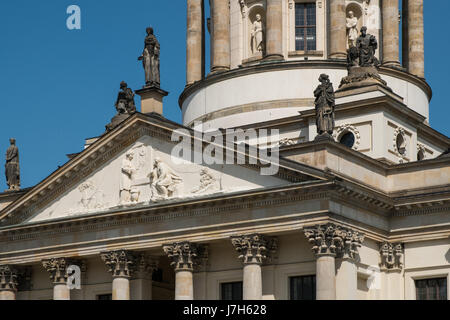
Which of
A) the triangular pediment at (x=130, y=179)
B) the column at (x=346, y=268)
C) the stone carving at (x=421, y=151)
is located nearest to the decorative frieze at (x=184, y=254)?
the triangular pediment at (x=130, y=179)

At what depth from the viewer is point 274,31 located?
208 ft

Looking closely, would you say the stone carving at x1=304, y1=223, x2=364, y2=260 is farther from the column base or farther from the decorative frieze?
the column base

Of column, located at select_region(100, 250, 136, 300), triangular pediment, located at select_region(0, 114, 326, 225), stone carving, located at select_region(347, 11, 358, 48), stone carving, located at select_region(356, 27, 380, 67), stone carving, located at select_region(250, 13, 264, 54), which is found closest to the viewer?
triangular pediment, located at select_region(0, 114, 326, 225)

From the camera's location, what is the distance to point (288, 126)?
61031 mm

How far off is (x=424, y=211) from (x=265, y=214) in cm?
684

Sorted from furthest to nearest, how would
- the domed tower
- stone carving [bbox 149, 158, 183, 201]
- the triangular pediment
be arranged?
Result: the domed tower → stone carving [bbox 149, 158, 183, 201] → the triangular pediment

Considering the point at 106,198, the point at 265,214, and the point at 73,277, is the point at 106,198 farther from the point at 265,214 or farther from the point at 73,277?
the point at 265,214

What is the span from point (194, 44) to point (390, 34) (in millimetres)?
10948

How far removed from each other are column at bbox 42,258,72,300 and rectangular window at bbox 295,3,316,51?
17061mm

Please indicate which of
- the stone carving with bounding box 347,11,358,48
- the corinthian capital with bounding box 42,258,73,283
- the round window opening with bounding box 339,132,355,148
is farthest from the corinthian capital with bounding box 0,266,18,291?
the stone carving with bounding box 347,11,358,48

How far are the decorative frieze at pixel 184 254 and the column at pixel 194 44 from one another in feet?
56.1

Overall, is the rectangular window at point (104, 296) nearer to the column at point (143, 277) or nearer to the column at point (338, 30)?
the column at point (143, 277)

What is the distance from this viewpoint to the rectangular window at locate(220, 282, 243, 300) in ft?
175
